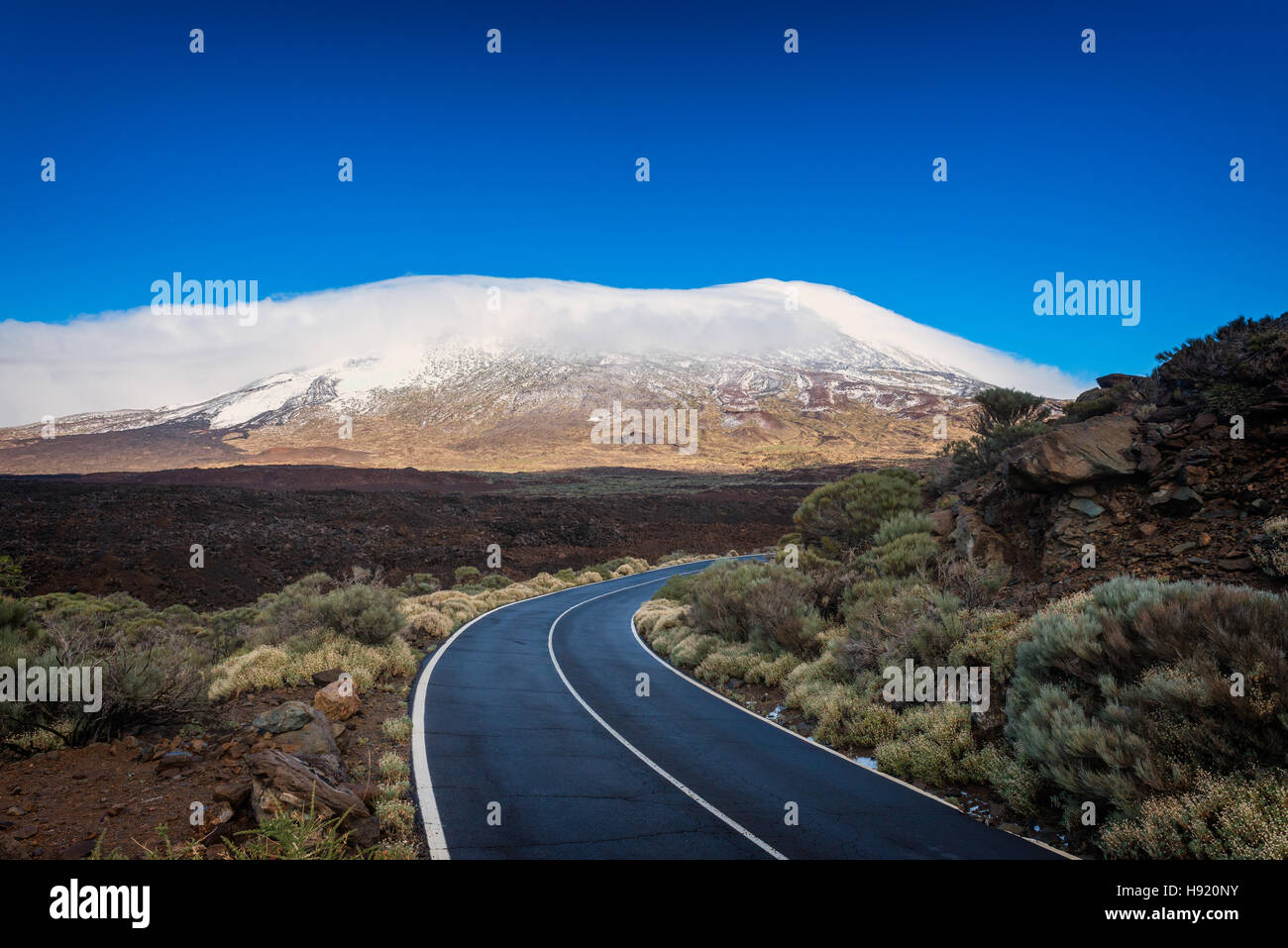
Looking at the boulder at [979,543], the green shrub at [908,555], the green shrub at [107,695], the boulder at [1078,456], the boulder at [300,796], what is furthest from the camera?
the green shrub at [908,555]

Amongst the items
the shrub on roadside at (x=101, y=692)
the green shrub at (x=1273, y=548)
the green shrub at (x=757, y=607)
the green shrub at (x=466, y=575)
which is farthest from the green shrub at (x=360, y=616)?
the green shrub at (x=466, y=575)

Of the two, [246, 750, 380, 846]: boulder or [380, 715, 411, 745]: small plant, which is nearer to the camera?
[246, 750, 380, 846]: boulder

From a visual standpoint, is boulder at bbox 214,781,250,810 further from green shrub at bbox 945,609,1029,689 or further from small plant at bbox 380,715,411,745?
green shrub at bbox 945,609,1029,689

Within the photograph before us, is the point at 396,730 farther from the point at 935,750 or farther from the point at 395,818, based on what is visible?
the point at 935,750

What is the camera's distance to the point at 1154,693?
5953mm

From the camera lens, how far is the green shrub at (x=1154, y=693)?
5.45 m

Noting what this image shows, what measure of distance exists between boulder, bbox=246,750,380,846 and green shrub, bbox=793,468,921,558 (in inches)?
568

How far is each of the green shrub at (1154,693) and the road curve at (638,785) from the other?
0.95 m

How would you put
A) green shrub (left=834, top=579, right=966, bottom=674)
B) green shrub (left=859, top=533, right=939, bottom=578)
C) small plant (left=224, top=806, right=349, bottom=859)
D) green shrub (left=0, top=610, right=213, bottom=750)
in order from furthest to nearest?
1. green shrub (left=859, top=533, right=939, bottom=578)
2. green shrub (left=834, top=579, right=966, bottom=674)
3. green shrub (left=0, top=610, right=213, bottom=750)
4. small plant (left=224, top=806, right=349, bottom=859)

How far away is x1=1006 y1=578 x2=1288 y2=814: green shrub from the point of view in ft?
17.9

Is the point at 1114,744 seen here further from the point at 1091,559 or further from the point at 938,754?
the point at 1091,559
